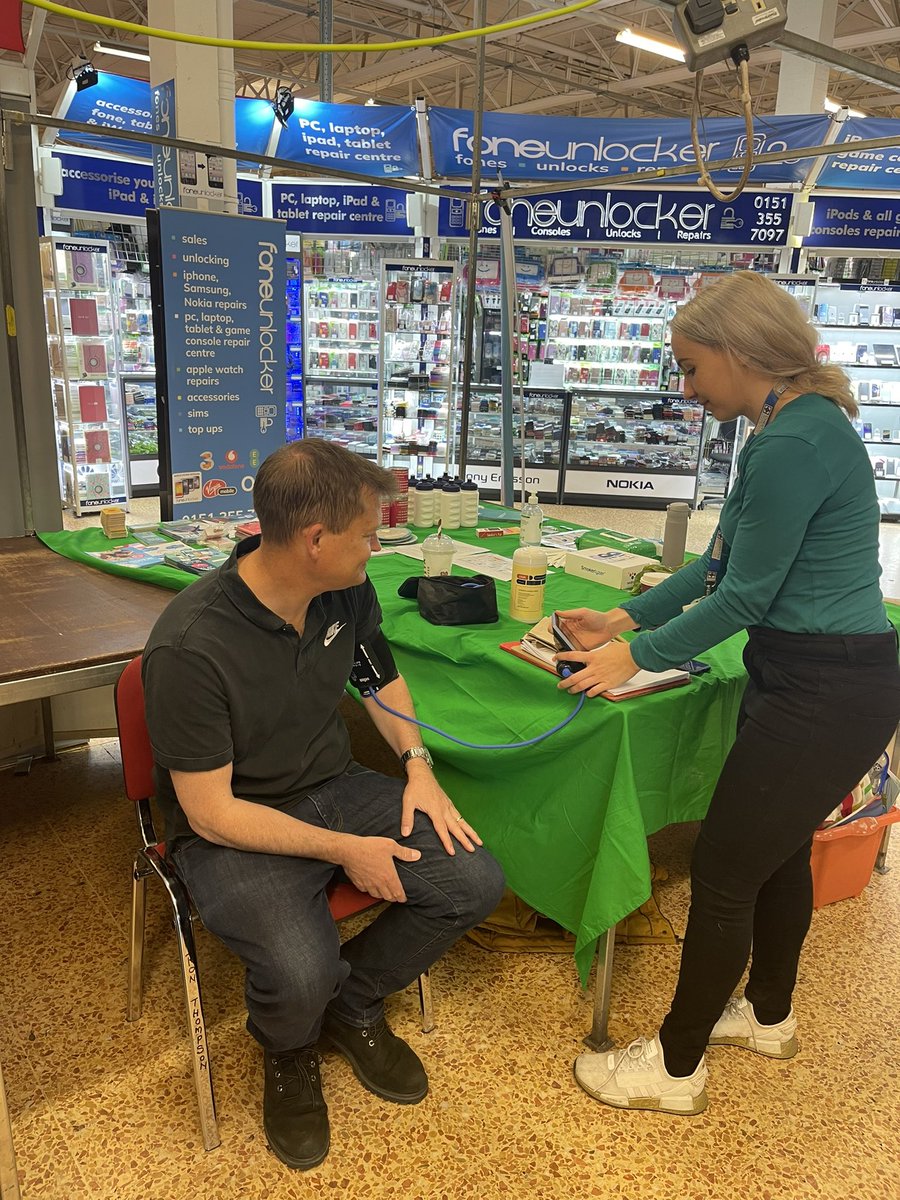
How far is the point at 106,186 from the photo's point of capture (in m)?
6.76

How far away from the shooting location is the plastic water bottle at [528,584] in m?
2.24

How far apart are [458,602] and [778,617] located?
0.90 meters

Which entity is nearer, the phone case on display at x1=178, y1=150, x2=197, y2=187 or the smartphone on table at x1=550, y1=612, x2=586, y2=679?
the smartphone on table at x1=550, y1=612, x2=586, y2=679

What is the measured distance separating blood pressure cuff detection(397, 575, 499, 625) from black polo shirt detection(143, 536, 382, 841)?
14.8 inches

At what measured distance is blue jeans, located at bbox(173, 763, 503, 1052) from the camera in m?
1.54

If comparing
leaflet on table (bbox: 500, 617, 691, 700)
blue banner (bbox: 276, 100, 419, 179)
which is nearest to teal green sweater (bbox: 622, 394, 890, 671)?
leaflet on table (bbox: 500, 617, 691, 700)

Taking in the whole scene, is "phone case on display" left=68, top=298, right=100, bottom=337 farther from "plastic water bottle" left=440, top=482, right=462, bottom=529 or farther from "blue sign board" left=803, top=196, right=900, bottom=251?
"blue sign board" left=803, top=196, right=900, bottom=251

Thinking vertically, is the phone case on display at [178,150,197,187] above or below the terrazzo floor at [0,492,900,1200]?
above

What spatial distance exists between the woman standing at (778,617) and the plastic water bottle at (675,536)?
1075 mm

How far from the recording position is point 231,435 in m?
4.62

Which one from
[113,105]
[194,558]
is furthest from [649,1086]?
[113,105]

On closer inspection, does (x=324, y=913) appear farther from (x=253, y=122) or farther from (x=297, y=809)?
(x=253, y=122)

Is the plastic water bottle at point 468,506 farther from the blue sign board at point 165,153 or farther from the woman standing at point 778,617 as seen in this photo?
the blue sign board at point 165,153

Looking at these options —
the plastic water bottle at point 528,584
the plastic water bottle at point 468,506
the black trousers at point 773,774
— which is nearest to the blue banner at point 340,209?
the plastic water bottle at point 468,506
